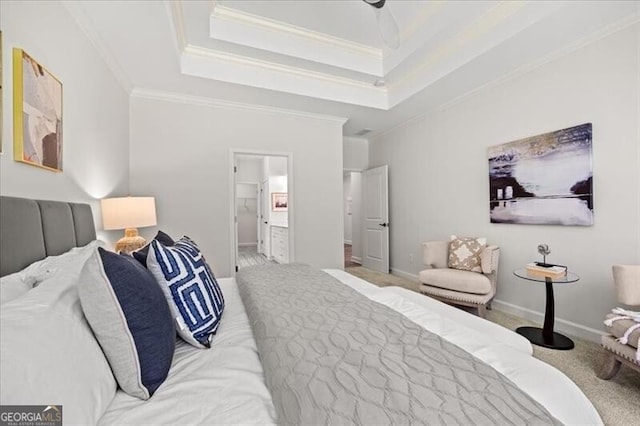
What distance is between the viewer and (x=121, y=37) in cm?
233

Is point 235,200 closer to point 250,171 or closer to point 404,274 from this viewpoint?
point 404,274

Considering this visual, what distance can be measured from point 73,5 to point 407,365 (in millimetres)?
2813

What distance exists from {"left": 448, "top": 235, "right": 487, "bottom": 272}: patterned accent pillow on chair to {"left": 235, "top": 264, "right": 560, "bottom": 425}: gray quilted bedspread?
89.7 inches

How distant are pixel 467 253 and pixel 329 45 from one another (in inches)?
110

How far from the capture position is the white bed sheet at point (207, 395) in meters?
0.73

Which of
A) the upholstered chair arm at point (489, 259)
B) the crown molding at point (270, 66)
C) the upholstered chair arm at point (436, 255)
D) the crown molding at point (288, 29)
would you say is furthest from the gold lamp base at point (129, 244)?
the upholstered chair arm at point (489, 259)

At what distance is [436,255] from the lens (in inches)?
131

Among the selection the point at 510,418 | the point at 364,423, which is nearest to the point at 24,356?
the point at 364,423

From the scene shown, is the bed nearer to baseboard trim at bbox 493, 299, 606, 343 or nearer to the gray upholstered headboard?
the gray upholstered headboard

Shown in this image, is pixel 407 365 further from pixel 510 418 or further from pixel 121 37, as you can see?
pixel 121 37


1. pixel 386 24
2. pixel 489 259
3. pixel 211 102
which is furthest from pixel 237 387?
pixel 211 102

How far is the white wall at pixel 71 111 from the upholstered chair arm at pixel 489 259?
357cm

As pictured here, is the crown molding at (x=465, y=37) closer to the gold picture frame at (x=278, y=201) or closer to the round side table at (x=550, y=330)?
the round side table at (x=550, y=330)

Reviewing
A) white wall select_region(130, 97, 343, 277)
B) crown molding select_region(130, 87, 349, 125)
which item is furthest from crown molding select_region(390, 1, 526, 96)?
white wall select_region(130, 97, 343, 277)
